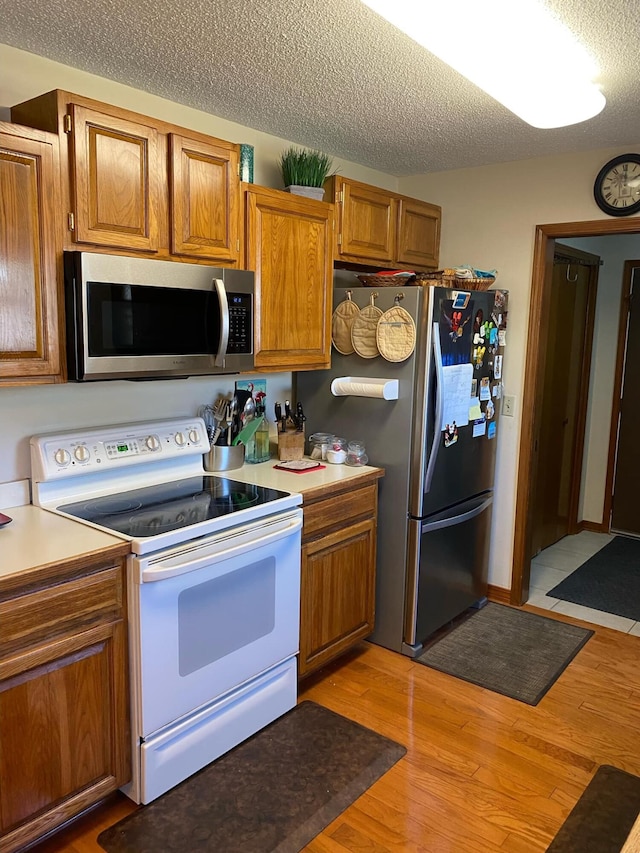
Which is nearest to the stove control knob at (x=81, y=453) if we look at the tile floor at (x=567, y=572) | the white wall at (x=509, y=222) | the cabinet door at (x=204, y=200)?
the cabinet door at (x=204, y=200)

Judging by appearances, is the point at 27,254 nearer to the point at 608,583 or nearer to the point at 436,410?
the point at 436,410

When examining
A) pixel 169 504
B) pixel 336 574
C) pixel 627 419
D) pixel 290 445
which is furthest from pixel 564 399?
pixel 169 504

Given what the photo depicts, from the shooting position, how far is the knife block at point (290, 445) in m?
2.94

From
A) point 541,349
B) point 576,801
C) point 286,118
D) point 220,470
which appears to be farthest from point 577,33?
point 576,801

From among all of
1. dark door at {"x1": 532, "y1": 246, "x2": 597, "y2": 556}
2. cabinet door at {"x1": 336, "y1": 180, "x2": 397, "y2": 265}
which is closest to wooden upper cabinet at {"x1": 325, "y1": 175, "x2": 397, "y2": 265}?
cabinet door at {"x1": 336, "y1": 180, "x2": 397, "y2": 265}

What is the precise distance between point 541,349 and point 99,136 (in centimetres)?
240

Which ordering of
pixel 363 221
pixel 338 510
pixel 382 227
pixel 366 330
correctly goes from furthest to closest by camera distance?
pixel 382 227
pixel 363 221
pixel 366 330
pixel 338 510

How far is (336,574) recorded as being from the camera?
270 cm

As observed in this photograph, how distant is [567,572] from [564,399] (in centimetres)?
121

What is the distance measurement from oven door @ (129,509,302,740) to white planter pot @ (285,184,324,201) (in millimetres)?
1391

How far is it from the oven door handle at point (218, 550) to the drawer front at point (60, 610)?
0.11 meters

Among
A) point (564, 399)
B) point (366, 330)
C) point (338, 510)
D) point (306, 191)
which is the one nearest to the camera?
point (338, 510)

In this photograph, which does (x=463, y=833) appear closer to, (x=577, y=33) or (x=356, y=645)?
(x=356, y=645)

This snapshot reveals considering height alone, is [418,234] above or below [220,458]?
above
